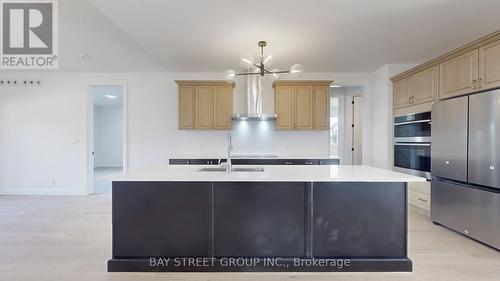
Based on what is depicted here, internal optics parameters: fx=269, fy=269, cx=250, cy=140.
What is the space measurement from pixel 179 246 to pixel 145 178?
69 cm

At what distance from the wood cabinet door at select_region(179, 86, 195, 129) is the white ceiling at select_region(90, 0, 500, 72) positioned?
0.56 meters

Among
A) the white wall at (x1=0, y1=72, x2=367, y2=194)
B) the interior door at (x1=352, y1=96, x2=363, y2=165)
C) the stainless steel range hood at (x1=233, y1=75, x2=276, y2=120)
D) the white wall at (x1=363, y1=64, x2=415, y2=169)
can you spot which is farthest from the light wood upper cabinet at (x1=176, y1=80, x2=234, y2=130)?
the interior door at (x1=352, y1=96, x2=363, y2=165)

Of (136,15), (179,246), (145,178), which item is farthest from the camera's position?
(136,15)

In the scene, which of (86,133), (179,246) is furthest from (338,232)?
(86,133)

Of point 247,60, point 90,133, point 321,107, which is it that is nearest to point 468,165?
point 321,107

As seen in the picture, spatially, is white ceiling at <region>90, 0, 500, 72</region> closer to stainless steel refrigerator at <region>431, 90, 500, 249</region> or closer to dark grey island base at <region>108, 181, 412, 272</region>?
stainless steel refrigerator at <region>431, 90, 500, 249</region>

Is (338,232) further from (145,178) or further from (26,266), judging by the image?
(26,266)

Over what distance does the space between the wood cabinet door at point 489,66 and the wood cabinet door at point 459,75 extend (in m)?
0.06

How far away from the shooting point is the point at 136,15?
2.88m

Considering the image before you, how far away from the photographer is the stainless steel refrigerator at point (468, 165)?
8.84ft

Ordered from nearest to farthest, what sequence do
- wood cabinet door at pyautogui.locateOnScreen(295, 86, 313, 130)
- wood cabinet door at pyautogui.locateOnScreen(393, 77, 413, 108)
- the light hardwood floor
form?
the light hardwood floor, wood cabinet door at pyautogui.locateOnScreen(393, 77, 413, 108), wood cabinet door at pyautogui.locateOnScreen(295, 86, 313, 130)

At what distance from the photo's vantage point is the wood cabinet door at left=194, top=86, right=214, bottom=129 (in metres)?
4.86

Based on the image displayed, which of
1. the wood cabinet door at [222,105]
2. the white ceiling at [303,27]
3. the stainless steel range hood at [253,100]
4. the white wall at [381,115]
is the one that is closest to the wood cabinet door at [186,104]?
the wood cabinet door at [222,105]

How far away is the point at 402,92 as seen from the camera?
4.46m
